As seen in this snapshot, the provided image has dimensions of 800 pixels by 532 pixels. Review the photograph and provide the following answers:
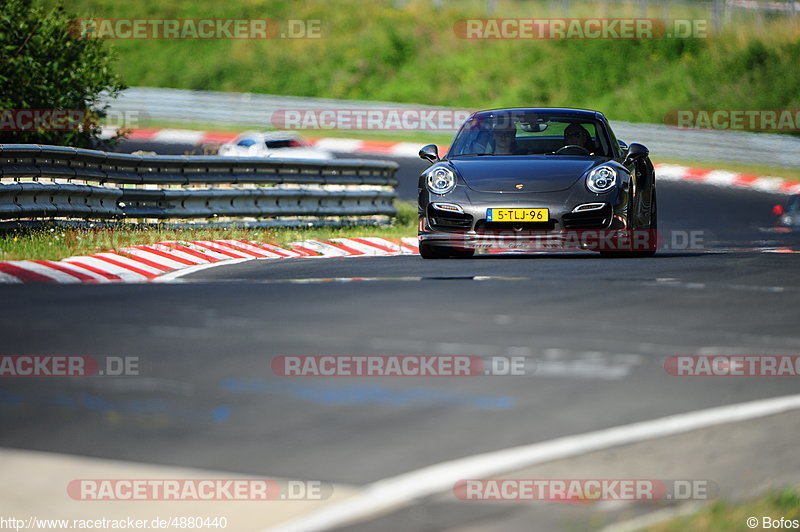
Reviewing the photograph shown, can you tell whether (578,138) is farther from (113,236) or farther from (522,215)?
(113,236)

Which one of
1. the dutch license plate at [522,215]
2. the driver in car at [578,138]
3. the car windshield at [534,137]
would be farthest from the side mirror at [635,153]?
the dutch license plate at [522,215]

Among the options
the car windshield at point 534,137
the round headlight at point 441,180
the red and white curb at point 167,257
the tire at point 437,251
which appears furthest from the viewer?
the car windshield at point 534,137

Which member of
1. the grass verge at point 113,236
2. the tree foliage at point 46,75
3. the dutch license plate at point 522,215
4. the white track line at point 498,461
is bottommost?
the white track line at point 498,461

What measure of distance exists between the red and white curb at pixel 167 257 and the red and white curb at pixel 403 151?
39.0ft

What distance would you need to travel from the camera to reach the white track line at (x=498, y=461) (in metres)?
4.22

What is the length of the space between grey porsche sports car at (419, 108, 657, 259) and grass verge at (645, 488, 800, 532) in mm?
7373

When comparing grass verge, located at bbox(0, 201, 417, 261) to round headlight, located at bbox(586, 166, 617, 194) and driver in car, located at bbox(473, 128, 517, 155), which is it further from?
round headlight, located at bbox(586, 166, 617, 194)

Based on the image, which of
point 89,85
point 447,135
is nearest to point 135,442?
point 89,85

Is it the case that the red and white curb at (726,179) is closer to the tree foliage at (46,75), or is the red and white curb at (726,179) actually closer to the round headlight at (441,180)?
the tree foliage at (46,75)

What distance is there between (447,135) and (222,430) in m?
32.5

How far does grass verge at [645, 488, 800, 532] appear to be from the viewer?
13.9 feet

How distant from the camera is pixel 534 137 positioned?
13406mm

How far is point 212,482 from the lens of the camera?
4543mm

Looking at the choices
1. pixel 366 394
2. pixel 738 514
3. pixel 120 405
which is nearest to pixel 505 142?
pixel 366 394
